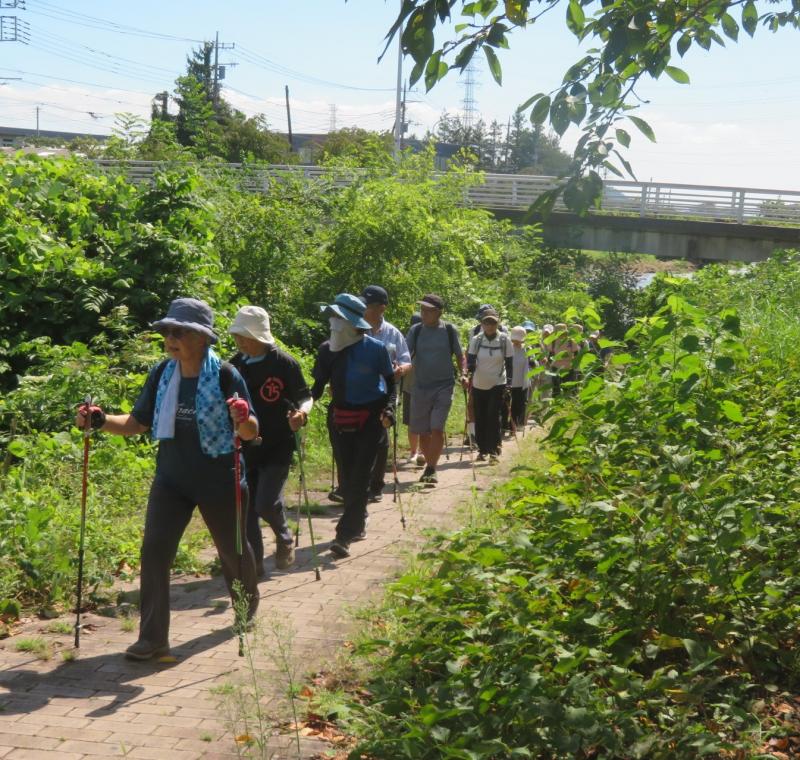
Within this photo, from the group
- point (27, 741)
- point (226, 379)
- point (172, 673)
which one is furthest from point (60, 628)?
point (226, 379)

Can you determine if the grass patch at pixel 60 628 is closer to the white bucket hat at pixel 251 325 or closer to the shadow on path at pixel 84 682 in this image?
the shadow on path at pixel 84 682

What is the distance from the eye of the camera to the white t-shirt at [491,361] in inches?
548

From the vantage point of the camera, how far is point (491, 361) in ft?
45.7

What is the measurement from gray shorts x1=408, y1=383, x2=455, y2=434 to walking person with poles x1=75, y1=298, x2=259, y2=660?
6.01 m

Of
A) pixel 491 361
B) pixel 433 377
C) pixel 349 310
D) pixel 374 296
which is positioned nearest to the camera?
pixel 349 310

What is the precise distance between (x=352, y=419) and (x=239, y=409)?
307 centimetres

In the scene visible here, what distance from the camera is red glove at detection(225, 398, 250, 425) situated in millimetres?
6242

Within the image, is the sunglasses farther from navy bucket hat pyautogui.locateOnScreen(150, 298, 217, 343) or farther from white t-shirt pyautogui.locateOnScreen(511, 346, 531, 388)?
white t-shirt pyautogui.locateOnScreen(511, 346, 531, 388)

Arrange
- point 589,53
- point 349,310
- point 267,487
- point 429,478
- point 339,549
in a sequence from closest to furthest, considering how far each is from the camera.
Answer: point 589,53 < point 267,487 < point 339,549 < point 349,310 < point 429,478

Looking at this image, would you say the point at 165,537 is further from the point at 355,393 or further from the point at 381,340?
the point at 381,340

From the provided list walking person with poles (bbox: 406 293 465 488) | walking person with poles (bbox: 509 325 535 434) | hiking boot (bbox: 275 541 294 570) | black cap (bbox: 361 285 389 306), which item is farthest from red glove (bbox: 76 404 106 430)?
walking person with poles (bbox: 509 325 535 434)

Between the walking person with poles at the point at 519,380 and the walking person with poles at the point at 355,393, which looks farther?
the walking person with poles at the point at 519,380

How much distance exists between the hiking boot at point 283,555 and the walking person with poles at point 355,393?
68 cm

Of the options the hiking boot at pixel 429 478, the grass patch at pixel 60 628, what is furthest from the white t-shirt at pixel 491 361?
the grass patch at pixel 60 628
